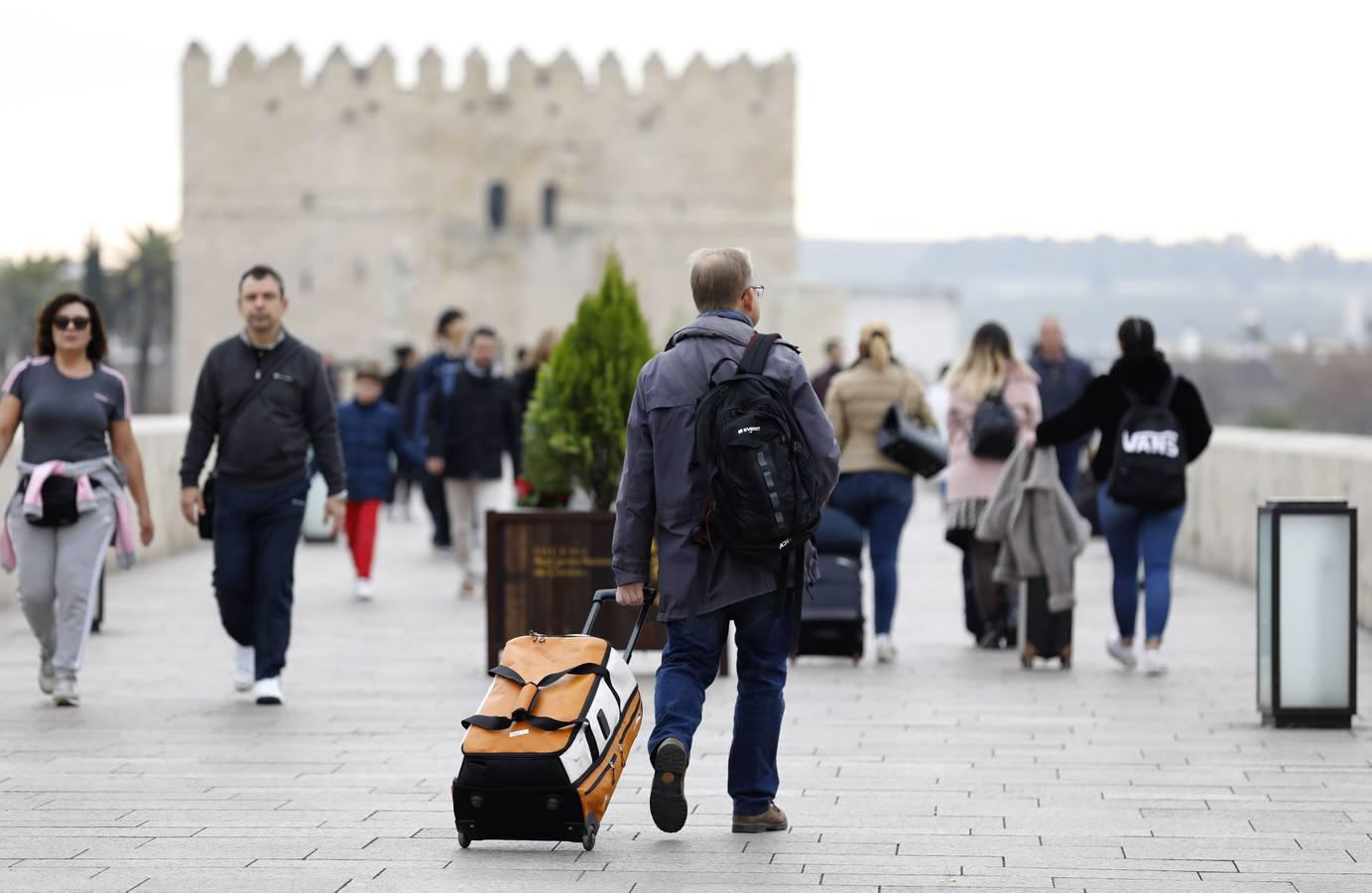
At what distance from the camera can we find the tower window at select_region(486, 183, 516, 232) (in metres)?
66.5

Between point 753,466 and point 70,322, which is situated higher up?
point 70,322

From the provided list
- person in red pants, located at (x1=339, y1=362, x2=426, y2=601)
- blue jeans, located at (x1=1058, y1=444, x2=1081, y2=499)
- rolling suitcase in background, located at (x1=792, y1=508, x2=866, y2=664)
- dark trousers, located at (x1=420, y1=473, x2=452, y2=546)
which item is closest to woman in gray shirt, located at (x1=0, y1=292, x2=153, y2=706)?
rolling suitcase in background, located at (x1=792, y1=508, x2=866, y2=664)

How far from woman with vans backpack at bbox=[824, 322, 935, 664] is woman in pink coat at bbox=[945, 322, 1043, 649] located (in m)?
0.50

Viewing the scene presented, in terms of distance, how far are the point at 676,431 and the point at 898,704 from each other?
10.9 ft

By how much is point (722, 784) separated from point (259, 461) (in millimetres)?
2774

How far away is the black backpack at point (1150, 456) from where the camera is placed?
9.97m

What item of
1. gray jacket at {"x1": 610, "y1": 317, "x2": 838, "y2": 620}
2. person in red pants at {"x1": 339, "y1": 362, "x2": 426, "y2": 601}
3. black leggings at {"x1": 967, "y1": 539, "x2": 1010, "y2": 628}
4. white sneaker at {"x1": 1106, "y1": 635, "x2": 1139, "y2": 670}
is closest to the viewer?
gray jacket at {"x1": 610, "y1": 317, "x2": 838, "y2": 620}

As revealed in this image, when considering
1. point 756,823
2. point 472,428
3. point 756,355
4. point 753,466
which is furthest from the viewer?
point 472,428

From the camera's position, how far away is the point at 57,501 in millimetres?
8883

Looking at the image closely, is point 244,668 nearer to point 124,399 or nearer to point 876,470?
point 124,399

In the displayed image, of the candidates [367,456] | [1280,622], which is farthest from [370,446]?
[1280,622]

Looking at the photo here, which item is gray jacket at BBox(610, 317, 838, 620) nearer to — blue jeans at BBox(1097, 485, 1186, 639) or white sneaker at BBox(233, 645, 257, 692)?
white sneaker at BBox(233, 645, 257, 692)

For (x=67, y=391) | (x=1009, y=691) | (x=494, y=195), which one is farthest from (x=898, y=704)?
(x=494, y=195)

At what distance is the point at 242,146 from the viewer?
65188mm
